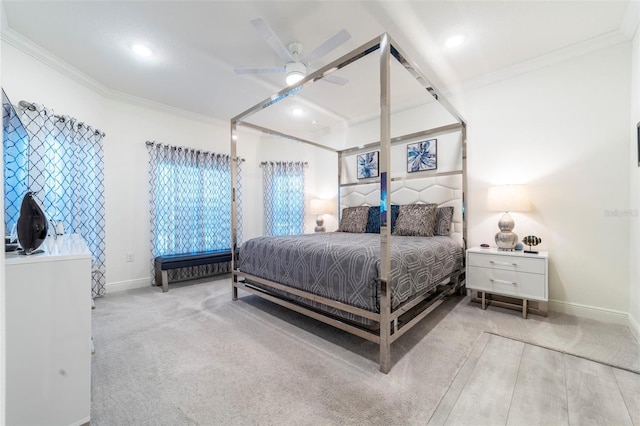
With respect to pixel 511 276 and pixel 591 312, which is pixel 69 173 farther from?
pixel 591 312

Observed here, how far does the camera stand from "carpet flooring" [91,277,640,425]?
1.35 m

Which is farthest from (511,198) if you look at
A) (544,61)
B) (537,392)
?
A: (537,392)

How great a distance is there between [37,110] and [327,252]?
3.19 m

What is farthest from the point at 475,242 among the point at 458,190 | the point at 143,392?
the point at 143,392

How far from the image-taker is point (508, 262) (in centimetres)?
253

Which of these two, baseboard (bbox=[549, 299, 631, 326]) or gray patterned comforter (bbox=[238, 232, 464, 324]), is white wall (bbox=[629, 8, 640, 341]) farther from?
gray patterned comforter (bbox=[238, 232, 464, 324])

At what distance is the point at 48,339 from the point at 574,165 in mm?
4135

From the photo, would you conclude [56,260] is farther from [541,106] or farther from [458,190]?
[541,106]

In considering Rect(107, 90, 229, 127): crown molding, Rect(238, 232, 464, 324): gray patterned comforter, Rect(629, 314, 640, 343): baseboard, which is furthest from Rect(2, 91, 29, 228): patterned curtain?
Rect(629, 314, 640, 343): baseboard

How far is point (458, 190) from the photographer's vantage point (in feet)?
10.8

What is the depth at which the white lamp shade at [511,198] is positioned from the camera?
2555mm

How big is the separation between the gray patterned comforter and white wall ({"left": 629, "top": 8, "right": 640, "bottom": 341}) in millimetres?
1354

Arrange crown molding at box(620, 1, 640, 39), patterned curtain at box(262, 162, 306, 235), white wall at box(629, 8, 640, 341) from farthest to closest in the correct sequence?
patterned curtain at box(262, 162, 306, 235) → white wall at box(629, 8, 640, 341) → crown molding at box(620, 1, 640, 39)

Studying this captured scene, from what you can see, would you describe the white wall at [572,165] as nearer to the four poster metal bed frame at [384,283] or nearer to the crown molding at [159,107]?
the four poster metal bed frame at [384,283]
